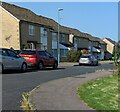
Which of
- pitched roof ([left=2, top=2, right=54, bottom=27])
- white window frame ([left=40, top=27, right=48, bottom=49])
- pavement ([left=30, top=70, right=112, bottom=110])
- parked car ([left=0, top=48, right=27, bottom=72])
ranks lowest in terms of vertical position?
pavement ([left=30, top=70, right=112, bottom=110])

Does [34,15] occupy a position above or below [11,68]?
above

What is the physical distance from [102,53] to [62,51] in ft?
112

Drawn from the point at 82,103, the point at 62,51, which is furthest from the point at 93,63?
the point at 82,103

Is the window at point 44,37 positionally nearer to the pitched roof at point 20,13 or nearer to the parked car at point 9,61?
the pitched roof at point 20,13

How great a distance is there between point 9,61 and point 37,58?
5.60 metres

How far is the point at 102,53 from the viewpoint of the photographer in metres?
96.8

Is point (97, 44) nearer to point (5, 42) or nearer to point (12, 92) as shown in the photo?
point (5, 42)

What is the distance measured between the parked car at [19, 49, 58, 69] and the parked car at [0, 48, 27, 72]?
3.38 meters

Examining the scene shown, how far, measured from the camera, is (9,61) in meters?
22.1

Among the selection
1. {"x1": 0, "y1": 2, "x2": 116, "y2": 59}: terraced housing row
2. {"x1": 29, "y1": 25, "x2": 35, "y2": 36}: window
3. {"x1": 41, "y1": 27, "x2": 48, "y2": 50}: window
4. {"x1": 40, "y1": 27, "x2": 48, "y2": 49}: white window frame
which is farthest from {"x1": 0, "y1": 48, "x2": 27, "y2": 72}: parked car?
{"x1": 41, "y1": 27, "x2": 48, "y2": 50}: window

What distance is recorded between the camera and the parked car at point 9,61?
21.6 m

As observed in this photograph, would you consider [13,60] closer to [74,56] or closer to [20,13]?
[20,13]

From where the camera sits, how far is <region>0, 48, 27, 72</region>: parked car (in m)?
21.6

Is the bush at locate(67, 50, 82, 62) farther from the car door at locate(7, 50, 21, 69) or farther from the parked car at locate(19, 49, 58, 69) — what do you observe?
the car door at locate(7, 50, 21, 69)
